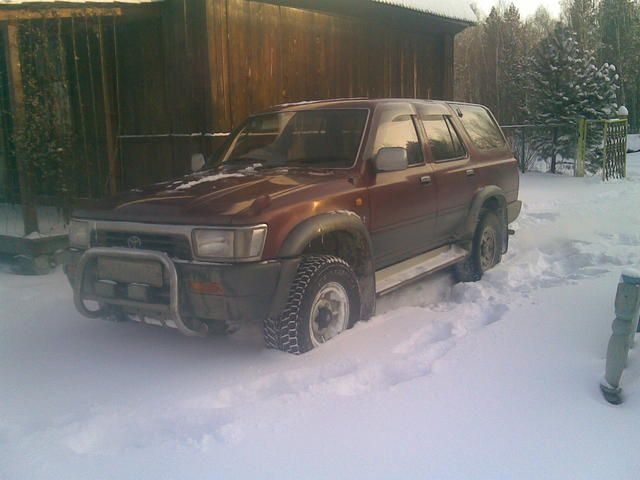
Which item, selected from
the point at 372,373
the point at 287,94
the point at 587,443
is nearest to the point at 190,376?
the point at 372,373

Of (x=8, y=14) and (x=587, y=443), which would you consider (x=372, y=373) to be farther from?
(x=8, y=14)

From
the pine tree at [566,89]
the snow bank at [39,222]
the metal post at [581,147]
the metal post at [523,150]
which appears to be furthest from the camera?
the metal post at [523,150]

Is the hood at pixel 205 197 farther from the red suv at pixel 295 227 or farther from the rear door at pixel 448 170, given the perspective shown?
the rear door at pixel 448 170

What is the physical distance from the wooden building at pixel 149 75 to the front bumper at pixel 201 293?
3.51 metres

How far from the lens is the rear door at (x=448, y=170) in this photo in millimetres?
5434

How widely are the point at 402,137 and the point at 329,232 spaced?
146cm

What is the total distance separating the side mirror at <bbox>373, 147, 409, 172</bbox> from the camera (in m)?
4.49

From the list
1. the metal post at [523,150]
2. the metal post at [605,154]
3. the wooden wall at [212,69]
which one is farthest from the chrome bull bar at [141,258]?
the metal post at [523,150]

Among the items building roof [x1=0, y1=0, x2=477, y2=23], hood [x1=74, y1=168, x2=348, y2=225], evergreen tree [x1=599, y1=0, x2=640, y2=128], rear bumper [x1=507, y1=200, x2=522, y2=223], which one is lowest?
rear bumper [x1=507, y1=200, x2=522, y2=223]

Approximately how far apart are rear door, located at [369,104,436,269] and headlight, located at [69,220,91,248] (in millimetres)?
2032

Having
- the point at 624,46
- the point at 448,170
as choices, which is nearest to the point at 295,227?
the point at 448,170

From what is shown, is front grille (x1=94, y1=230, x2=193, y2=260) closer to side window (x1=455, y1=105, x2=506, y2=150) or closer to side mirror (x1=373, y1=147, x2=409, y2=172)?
side mirror (x1=373, y1=147, x2=409, y2=172)

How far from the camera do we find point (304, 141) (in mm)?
4938

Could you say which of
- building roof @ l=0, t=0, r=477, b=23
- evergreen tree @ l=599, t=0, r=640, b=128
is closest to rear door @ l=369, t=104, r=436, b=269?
building roof @ l=0, t=0, r=477, b=23
